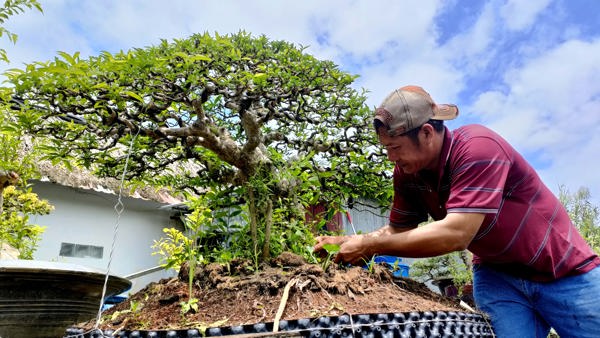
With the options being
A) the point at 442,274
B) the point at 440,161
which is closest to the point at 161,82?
the point at 440,161

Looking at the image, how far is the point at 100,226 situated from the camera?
770cm

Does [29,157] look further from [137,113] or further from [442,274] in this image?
[442,274]

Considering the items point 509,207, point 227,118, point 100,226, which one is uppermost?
point 227,118

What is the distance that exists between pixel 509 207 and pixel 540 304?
455 mm

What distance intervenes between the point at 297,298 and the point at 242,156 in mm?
1152

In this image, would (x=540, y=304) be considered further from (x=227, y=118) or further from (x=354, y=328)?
(x=227, y=118)

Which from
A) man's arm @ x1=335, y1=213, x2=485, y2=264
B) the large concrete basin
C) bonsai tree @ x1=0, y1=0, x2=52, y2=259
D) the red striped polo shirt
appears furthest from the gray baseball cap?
bonsai tree @ x1=0, y1=0, x2=52, y2=259

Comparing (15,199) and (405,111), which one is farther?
(15,199)

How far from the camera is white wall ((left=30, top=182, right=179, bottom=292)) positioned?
277 inches

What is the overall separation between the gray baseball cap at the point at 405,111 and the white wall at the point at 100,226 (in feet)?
20.7

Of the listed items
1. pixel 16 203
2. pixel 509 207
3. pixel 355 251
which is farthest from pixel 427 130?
pixel 16 203

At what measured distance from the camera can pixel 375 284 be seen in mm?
1532

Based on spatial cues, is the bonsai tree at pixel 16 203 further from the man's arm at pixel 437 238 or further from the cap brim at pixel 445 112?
the cap brim at pixel 445 112

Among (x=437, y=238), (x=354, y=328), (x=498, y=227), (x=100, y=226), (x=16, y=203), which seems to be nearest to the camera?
(x=354, y=328)
